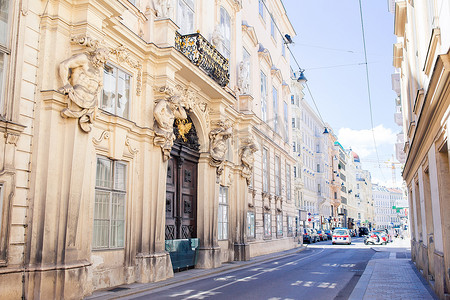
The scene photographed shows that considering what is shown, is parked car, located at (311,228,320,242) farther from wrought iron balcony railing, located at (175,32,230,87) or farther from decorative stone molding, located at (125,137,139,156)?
decorative stone molding, located at (125,137,139,156)

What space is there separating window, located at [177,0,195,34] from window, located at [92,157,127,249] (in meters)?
6.73

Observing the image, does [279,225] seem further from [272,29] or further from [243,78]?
→ [272,29]

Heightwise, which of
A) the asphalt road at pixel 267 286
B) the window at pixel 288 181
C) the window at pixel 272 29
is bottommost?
the asphalt road at pixel 267 286

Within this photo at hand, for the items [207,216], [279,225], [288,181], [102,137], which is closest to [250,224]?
[207,216]

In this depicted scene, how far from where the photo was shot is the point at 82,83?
1000cm

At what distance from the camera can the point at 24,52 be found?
923 centimetres

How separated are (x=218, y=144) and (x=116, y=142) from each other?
22.3 feet

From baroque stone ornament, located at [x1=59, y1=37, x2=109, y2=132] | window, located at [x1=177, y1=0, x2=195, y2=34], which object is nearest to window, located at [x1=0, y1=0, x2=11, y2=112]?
baroque stone ornament, located at [x1=59, y1=37, x2=109, y2=132]

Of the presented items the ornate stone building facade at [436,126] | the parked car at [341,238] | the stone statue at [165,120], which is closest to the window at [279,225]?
the parked car at [341,238]

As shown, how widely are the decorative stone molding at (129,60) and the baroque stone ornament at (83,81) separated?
1.80 m

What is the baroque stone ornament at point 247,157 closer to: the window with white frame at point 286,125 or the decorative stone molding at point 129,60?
the decorative stone molding at point 129,60

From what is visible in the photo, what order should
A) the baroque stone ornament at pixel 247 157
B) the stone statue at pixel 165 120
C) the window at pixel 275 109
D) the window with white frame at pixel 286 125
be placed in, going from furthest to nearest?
the window with white frame at pixel 286 125 < the window at pixel 275 109 < the baroque stone ornament at pixel 247 157 < the stone statue at pixel 165 120

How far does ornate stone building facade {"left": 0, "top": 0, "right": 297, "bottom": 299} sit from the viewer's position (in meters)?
8.98

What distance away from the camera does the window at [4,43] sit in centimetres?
870
